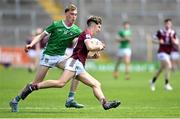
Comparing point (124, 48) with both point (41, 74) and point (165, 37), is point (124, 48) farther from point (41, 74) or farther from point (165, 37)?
point (41, 74)

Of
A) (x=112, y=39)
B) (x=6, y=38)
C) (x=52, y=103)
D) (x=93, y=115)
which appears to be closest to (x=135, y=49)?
(x=112, y=39)

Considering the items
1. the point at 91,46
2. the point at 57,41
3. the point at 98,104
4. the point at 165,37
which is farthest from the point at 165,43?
the point at 91,46

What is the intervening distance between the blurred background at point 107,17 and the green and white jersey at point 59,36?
27949 millimetres

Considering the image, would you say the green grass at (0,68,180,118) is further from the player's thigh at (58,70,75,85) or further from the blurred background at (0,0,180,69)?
the blurred background at (0,0,180,69)

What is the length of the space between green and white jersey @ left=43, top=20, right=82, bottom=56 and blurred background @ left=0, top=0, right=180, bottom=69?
27.9 m

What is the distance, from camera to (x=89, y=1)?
50.1 metres

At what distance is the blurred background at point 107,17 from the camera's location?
4631 cm

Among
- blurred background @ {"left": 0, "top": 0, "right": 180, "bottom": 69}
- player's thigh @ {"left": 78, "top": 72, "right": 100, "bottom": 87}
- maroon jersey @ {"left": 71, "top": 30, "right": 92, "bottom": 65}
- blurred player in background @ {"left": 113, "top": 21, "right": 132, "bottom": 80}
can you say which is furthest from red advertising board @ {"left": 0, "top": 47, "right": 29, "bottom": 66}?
player's thigh @ {"left": 78, "top": 72, "right": 100, "bottom": 87}

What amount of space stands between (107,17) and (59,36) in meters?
32.7

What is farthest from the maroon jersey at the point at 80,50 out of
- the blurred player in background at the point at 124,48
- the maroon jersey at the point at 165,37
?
the blurred player in background at the point at 124,48

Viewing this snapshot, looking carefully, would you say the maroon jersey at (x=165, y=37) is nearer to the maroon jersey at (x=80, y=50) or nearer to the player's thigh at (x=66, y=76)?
the maroon jersey at (x=80, y=50)

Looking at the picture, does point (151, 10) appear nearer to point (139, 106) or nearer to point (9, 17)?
point (9, 17)

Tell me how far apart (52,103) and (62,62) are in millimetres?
2240

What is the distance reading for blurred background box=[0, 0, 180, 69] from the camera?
46.3 m
